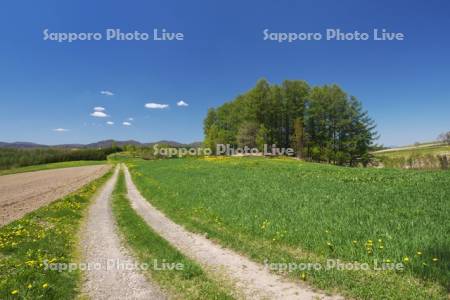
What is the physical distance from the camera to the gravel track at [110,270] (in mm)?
6016

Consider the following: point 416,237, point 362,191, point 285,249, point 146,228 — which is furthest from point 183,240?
point 362,191

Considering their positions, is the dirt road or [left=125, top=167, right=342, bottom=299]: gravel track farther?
the dirt road

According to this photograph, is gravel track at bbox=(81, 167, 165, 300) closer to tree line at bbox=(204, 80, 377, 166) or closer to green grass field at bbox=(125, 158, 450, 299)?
green grass field at bbox=(125, 158, 450, 299)

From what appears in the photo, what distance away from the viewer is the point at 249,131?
213 feet

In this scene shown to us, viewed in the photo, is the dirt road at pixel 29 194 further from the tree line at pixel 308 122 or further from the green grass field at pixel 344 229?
the tree line at pixel 308 122

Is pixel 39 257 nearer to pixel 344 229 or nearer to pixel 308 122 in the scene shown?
pixel 344 229

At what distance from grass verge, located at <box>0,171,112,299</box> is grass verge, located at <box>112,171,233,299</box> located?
1.89 metres

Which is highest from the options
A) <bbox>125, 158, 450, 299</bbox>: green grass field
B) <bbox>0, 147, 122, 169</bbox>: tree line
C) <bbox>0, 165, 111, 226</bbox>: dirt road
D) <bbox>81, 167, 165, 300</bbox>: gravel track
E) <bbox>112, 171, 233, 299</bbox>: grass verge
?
<bbox>0, 147, 122, 169</bbox>: tree line

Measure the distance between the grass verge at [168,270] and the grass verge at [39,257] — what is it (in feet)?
6.22

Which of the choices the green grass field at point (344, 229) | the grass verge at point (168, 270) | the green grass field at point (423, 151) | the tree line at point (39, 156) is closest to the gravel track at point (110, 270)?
the grass verge at point (168, 270)

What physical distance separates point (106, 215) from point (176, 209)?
423cm

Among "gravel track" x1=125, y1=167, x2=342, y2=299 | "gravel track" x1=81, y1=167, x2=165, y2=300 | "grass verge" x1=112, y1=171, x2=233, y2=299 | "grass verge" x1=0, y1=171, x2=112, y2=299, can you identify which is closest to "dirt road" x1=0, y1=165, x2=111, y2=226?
"grass verge" x1=0, y1=171, x2=112, y2=299

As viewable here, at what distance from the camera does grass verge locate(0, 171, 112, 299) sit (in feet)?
19.4

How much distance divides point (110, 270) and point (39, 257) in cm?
243
